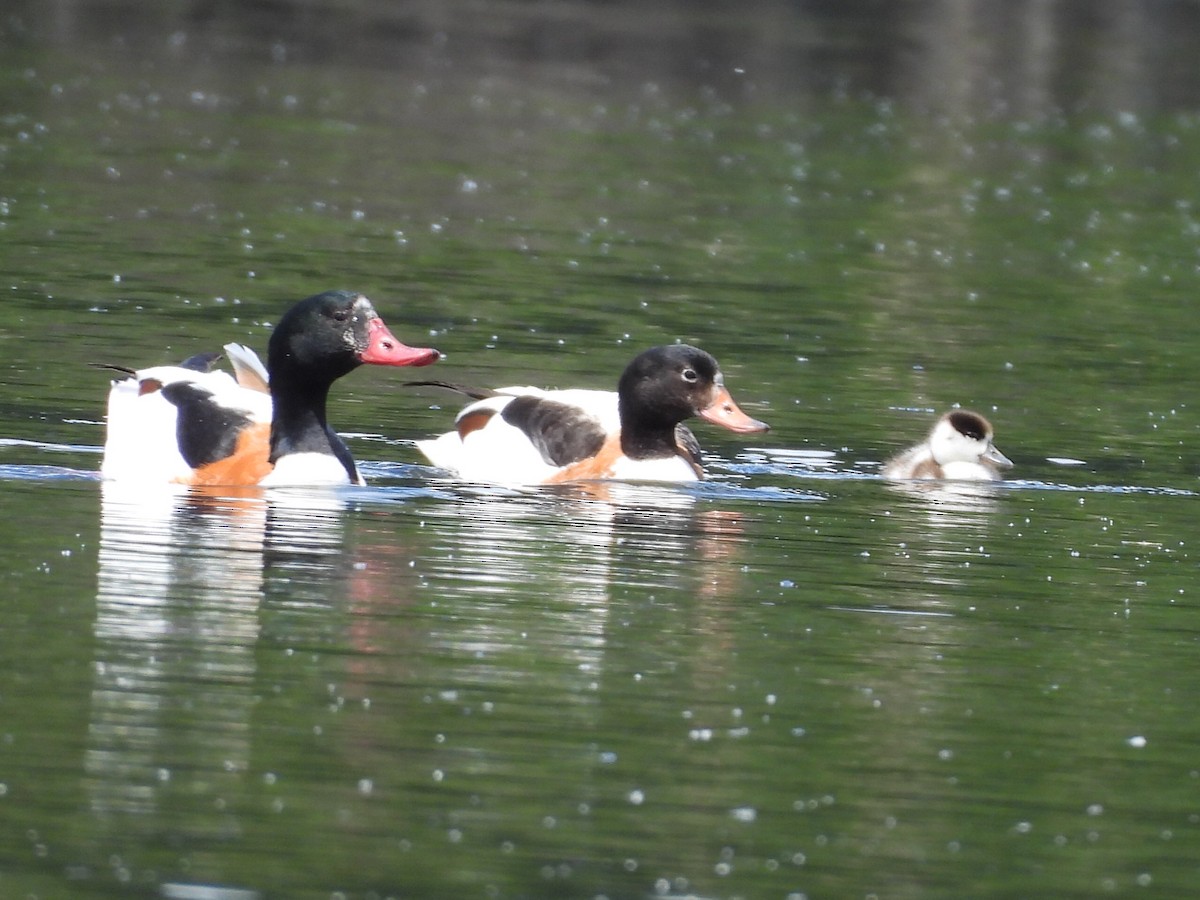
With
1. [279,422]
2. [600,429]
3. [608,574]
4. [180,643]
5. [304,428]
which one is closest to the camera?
[180,643]

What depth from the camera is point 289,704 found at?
8.84 metres

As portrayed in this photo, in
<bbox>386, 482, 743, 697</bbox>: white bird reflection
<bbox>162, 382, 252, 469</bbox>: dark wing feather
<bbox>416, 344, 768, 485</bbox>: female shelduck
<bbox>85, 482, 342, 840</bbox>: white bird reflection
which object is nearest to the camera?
<bbox>85, 482, 342, 840</bbox>: white bird reflection

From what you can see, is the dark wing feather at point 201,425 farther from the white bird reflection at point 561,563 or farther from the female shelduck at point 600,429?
the female shelduck at point 600,429

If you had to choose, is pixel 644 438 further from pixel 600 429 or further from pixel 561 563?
pixel 561 563

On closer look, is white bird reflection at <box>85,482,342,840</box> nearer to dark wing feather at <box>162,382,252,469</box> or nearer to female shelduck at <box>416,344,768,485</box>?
dark wing feather at <box>162,382,252,469</box>

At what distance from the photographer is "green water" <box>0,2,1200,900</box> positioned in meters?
7.71

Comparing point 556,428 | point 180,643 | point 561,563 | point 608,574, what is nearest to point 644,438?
point 556,428

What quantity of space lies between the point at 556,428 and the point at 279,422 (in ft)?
6.00

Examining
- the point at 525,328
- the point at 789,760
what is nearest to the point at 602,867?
the point at 789,760

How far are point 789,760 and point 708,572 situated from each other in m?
3.16

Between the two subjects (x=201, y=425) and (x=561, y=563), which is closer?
(x=561, y=563)

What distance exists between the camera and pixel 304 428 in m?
13.5

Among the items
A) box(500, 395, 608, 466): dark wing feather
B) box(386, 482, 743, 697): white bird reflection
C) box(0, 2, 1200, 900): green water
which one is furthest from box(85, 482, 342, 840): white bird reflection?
box(500, 395, 608, 466): dark wing feather

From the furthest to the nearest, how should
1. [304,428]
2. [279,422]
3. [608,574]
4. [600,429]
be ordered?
1. [600,429]
2. [279,422]
3. [304,428]
4. [608,574]
